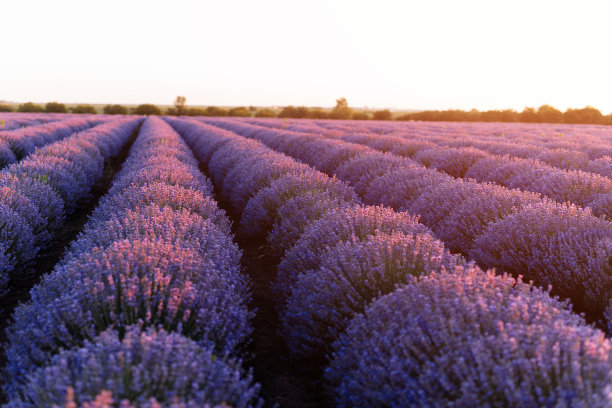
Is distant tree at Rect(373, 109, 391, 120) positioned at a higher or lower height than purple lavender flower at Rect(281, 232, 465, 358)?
lower

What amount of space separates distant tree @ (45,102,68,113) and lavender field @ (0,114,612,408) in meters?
51.3

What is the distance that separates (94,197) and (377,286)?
6.58m

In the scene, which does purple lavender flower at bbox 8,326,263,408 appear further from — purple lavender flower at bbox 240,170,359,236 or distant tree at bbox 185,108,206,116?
distant tree at bbox 185,108,206,116

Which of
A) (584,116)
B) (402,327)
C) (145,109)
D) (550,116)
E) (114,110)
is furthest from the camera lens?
(145,109)

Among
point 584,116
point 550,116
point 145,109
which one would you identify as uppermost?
point 584,116

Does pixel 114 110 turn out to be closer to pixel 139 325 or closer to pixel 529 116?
pixel 529 116

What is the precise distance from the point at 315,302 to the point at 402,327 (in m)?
0.67

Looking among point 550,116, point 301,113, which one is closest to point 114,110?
point 301,113

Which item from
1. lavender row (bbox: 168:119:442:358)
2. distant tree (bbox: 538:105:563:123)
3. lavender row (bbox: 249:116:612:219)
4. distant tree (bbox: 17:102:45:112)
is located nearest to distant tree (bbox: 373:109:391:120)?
distant tree (bbox: 538:105:563:123)

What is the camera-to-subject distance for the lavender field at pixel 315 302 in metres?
1.45

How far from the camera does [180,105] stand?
58719 millimetres

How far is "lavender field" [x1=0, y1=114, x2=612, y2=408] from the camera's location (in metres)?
1.45

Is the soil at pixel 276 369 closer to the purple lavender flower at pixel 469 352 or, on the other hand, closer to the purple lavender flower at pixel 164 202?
the purple lavender flower at pixel 469 352

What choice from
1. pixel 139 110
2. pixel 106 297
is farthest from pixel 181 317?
pixel 139 110
